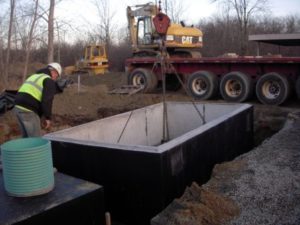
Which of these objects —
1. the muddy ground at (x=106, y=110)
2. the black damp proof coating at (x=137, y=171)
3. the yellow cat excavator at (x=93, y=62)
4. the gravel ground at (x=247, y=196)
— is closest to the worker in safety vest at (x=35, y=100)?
the black damp proof coating at (x=137, y=171)

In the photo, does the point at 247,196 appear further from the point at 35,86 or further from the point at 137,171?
the point at 35,86

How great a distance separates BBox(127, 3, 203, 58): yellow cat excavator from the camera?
16.3 meters

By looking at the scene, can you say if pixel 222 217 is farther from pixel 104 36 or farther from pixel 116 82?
pixel 104 36

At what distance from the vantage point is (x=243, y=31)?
29.7 meters

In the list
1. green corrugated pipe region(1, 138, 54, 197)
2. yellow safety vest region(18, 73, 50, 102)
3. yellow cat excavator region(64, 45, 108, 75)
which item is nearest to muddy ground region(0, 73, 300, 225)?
yellow safety vest region(18, 73, 50, 102)

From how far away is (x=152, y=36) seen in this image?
54.0 feet

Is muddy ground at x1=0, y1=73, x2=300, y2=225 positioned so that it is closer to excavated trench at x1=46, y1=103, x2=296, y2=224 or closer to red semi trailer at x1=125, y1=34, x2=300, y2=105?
red semi trailer at x1=125, y1=34, x2=300, y2=105

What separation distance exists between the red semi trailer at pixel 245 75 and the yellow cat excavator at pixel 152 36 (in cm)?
175

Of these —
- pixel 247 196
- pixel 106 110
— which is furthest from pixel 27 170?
pixel 106 110

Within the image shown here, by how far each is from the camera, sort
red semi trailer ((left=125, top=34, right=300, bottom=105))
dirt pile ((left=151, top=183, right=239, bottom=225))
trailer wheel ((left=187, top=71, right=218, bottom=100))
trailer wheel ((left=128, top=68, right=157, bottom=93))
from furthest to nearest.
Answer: trailer wheel ((left=128, top=68, right=157, bottom=93)) < trailer wheel ((left=187, top=71, right=218, bottom=100)) < red semi trailer ((left=125, top=34, right=300, bottom=105)) < dirt pile ((left=151, top=183, right=239, bottom=225))

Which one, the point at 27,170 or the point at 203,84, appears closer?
the point at 27,170

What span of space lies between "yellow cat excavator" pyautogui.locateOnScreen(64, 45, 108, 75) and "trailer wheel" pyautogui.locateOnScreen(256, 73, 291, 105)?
53.5 ft

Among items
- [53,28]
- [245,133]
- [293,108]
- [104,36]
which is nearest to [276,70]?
[293,108]

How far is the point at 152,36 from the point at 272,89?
6.29 m
